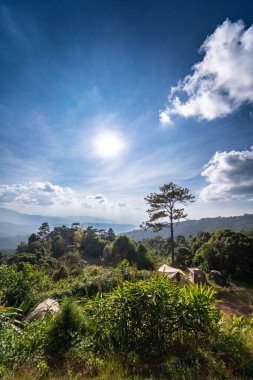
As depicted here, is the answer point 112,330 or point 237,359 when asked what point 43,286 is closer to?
point 112,330

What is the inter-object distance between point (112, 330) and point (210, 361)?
1561mm

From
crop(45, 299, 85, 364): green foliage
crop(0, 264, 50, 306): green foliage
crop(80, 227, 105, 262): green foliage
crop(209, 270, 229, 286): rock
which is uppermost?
crop(45, 299, 85, 364): green foliage

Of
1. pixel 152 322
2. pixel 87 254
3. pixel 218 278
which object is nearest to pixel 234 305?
pixel 218 278

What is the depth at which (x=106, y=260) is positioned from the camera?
29266 millimetres

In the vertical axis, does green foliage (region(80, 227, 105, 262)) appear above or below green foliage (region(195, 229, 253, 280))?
below

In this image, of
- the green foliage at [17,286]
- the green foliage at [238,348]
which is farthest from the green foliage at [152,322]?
the green foliage at [17,286]

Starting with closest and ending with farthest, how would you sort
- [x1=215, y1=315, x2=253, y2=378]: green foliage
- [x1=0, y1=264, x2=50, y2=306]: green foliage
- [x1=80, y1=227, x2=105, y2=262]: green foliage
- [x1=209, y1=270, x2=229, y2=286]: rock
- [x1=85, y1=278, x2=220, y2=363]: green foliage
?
[x1=215, y1=315, x2=253, y2=378]: green foliage
[x1=85, y1=278, x2=220, y2=363]: green foliage
[x1=0, y1=264, x2=50, y2=306]: green foliage
[x1=209, y1=270, x2=229, y2=286]: rock
[x1=80, y1=227, x2=105, y2=262]: green foliage

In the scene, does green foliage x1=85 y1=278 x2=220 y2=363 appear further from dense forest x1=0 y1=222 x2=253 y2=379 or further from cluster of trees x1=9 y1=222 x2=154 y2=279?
cluster of trees x1=9 y1=222 x2=154 y2=279

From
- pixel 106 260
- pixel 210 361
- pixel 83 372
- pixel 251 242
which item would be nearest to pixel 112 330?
pixel 83 372

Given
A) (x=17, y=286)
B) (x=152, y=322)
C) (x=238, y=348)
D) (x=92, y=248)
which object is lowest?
(x=92, y=248)

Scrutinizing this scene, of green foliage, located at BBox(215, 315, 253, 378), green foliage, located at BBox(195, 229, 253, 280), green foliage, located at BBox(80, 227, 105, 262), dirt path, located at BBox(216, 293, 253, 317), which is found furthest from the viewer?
green foliage, located at BBox(80, 227, 105, 262)

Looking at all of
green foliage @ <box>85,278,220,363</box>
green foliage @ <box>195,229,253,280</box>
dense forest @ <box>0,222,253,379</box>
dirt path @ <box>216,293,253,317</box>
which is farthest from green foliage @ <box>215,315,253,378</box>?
green foliage @ <box>195,229,253,280</box>

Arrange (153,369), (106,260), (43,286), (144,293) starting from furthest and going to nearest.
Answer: (106,260) → (43,286) → (144,293) → (153,369)

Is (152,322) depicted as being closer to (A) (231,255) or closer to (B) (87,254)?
(A) (231,255)
